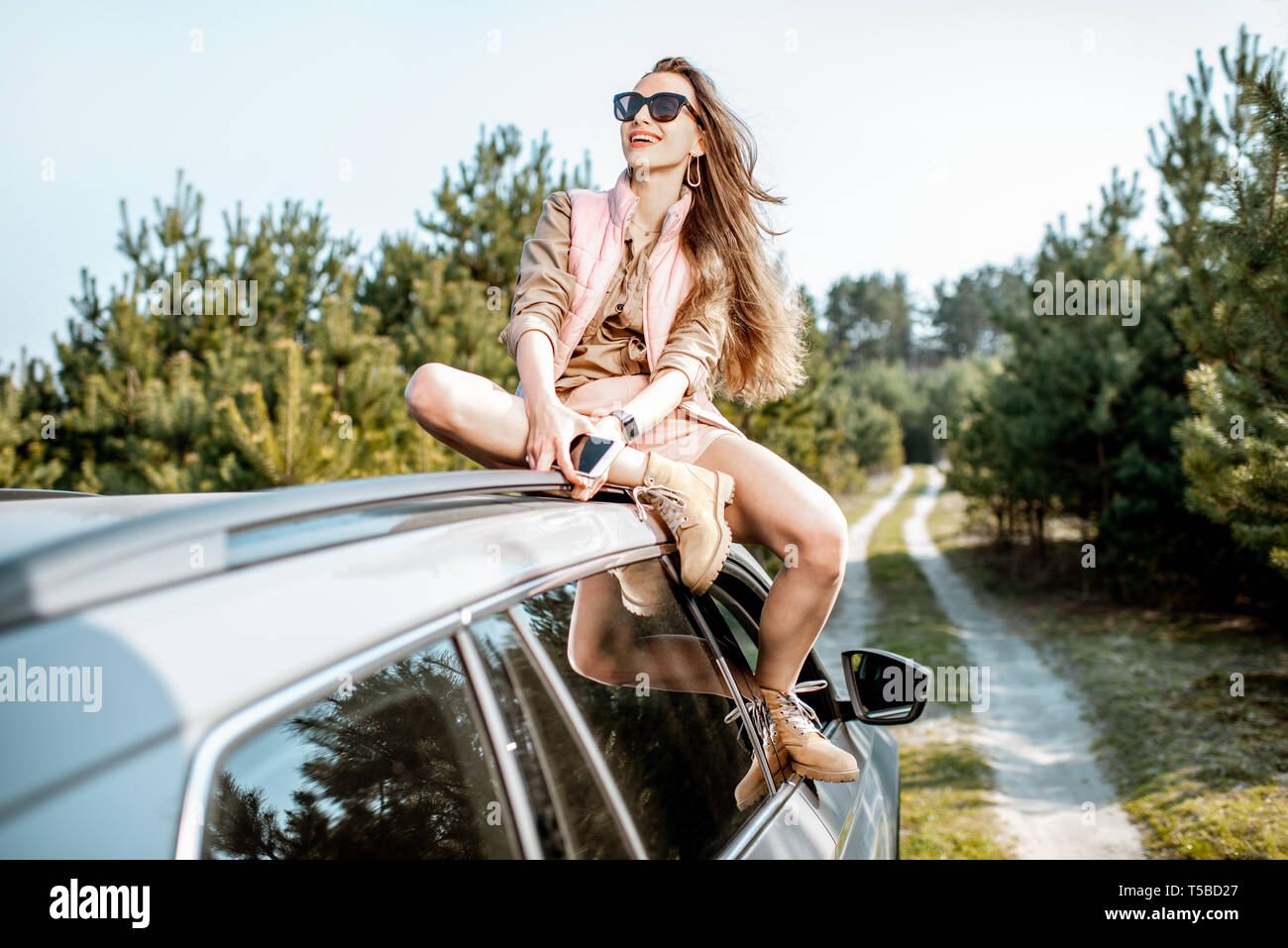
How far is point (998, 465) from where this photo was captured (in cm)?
1547

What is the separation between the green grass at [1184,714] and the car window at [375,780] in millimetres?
5527

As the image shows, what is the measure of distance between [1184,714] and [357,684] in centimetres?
881

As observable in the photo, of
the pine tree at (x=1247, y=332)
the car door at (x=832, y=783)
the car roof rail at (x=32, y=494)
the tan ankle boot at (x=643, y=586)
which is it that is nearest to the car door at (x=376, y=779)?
the tan ankle boot at (x=643, y=586)

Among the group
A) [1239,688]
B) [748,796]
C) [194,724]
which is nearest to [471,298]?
[1239,688]

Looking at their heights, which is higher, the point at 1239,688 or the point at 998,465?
the point at 998,465

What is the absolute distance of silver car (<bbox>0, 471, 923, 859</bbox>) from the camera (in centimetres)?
63

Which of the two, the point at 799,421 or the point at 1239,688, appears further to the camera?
the point at 799,421

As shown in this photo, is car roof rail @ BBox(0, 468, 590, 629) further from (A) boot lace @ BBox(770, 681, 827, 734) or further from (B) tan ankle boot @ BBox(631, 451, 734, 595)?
(A) boot lace @ BBox(770, 681, 827, 734)

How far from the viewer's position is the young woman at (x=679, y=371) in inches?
73.9

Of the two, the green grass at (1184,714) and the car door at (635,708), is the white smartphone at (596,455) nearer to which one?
the car door at (635,708)

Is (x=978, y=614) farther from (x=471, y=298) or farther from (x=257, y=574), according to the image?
(x=257, y=574)

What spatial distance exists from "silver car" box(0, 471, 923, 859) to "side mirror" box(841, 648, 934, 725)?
0.73m
